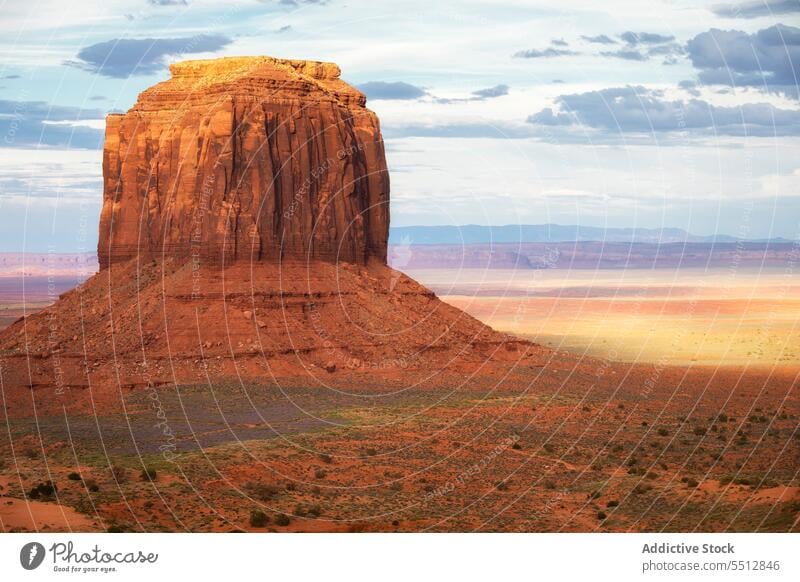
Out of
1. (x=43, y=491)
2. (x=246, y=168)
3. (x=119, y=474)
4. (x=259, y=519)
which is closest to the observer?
(x=259, y=519)

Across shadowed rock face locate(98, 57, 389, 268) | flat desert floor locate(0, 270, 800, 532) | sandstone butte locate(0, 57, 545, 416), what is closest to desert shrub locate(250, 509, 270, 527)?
flat desert floor locate(0, 270, 800, 532)

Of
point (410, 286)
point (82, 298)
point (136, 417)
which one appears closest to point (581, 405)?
point (410, 286)

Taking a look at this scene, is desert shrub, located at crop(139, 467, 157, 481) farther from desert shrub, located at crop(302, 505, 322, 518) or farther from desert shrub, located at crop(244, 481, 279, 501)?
desert shrub, located at crop(302, 505, 322, 518)

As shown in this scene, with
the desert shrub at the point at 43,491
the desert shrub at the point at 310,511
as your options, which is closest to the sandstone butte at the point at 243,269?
the desert shrub at the point at 43,491

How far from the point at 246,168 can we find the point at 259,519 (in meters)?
47.5

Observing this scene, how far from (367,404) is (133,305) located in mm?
18552

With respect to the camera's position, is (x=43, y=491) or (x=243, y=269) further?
(x=243, y=269)

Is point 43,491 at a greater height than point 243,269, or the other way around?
point 43,491
